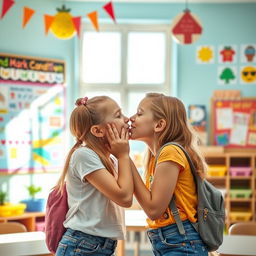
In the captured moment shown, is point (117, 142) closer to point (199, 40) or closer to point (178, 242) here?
point (178, 242)

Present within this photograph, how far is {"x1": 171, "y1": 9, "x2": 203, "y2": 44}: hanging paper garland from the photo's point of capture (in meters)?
4.88

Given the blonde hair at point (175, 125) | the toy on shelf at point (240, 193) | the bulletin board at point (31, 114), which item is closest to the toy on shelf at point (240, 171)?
the toy on shelf at point (240, 193)

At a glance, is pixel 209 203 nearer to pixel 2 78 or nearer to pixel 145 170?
pixel 145 170

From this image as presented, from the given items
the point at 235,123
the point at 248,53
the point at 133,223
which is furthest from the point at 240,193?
the point at 133,223

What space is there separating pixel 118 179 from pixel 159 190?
15 cm

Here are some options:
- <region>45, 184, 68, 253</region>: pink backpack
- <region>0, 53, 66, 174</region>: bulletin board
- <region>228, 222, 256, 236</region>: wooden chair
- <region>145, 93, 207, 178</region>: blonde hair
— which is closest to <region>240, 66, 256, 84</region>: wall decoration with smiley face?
<region>0, 53, 66, 174</region>: bulletin board

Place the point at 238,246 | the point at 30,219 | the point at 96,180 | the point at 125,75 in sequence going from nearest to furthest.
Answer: the point at 96,180 → the point at 238,246 → the point at 30,219 → the point at 125,75

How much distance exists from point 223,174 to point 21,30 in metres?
2.78

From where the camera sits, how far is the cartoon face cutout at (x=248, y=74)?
6.01 m

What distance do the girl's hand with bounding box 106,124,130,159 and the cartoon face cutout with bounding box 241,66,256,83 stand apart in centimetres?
443

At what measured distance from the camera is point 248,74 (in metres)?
6.02

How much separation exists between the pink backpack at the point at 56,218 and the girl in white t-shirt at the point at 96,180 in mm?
27

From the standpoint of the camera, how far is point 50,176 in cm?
581

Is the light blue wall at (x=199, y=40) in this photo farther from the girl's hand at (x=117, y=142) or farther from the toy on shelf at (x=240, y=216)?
the girl's hand at (x=117, y=142)
